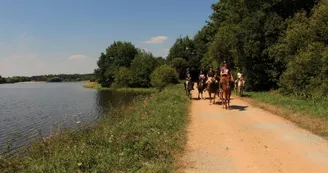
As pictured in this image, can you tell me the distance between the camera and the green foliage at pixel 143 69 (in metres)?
78.1

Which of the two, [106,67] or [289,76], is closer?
[289,76]

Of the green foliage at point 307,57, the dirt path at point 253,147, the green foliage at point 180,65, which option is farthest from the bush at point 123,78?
the dirt path at point 253,147

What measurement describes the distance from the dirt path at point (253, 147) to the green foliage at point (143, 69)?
6492 cm

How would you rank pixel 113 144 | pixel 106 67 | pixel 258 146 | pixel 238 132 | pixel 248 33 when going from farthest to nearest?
pixel 106 67 → pixel 248 33 → pixel 238 132 → pixel 258 146 → pixel 113 144

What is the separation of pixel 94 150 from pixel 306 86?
1738 centimetres

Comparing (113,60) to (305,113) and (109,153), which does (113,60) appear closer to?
(305,113)

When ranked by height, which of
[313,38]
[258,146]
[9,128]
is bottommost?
[9,128]

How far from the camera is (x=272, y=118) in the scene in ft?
44.6

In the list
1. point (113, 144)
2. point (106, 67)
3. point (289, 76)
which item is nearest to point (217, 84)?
point (289, 76)

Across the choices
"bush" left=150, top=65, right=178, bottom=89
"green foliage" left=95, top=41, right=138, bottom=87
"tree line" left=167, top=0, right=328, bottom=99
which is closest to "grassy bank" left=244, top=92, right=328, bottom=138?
"tree line" left=167, top=0, right=328, bottom=99

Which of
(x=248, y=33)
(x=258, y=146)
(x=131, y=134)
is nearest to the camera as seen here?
(x=258, y=146)

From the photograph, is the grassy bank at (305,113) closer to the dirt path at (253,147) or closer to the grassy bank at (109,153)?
the dirt path at (253,147)

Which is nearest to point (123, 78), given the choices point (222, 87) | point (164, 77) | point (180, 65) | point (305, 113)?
point (180, 65)

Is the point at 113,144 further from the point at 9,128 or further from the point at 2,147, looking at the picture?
the point at 9,128
